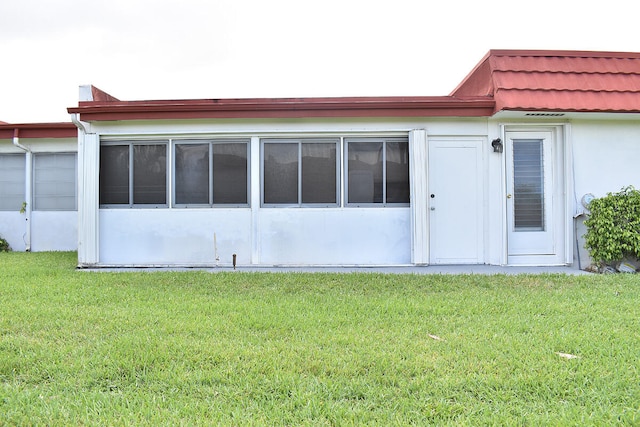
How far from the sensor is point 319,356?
9.11 feet

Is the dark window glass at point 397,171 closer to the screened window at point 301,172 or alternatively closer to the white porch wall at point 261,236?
the white porch wall at point 261,236

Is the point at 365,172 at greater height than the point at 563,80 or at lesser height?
lesser

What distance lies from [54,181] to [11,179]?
3.18ft

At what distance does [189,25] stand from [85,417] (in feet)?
35.4

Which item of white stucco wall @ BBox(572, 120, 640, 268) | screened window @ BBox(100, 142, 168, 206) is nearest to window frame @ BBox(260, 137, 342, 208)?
screened window @ BBox(100, 142, 168, 206)

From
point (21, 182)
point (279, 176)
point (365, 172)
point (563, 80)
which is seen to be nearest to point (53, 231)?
point (21, 182)

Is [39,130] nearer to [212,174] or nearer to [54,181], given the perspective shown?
[54,181]

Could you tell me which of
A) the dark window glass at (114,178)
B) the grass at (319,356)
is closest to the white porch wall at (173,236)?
the dark window glass at (114,178)

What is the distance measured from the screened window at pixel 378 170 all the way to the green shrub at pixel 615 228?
2752mm

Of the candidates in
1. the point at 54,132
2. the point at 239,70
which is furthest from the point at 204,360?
the point at 239,70

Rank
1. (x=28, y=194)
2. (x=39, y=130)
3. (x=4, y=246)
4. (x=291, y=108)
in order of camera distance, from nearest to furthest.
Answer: (x=291, y=108) < (x=39, y=130) < (x=4, y=246) < (x=28, y=194)

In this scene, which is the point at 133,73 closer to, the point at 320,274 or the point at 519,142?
the point at 320,274

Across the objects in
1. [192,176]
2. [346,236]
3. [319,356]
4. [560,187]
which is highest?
[192,176]

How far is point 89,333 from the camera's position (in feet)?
10.8
